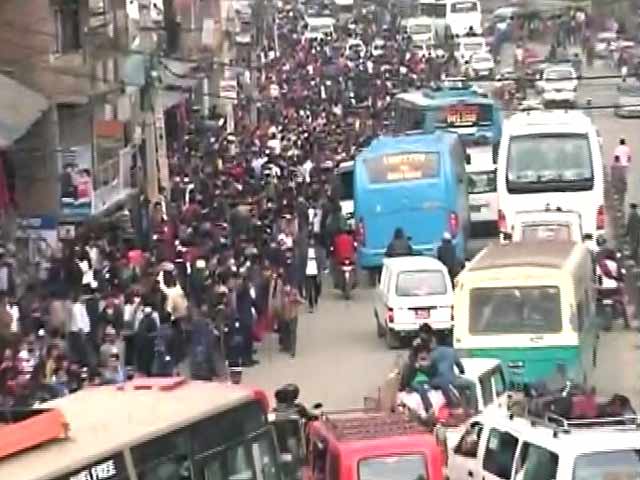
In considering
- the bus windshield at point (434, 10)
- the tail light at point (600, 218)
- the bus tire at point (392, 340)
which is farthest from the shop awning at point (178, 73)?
the bus windshield at point (434, 10)

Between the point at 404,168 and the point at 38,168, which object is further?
the point at 404,168

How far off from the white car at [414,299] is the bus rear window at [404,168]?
20.9 feet

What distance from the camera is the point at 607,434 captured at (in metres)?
15.7

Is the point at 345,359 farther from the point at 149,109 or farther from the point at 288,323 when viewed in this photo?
the point at 149,109

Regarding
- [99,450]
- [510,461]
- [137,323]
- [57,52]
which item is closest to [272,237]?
[57,52]

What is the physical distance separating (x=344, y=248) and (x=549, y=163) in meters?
4.17

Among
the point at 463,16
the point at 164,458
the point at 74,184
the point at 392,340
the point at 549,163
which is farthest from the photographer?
the point at 463,16

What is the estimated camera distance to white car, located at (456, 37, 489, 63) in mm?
77938

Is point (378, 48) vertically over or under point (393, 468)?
under

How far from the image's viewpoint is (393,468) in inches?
665

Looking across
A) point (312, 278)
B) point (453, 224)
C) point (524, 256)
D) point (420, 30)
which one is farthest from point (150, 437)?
point (420, 30)

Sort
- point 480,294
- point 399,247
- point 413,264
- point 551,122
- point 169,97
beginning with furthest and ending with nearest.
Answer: point 169,97
point 551,122
point 399,247
point 413,264
point 480,294

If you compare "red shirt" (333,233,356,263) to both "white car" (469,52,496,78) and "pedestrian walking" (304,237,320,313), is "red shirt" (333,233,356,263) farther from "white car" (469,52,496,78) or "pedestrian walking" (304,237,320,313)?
"white car" (469,52,496,78)

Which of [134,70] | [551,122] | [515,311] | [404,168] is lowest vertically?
[404,168]
